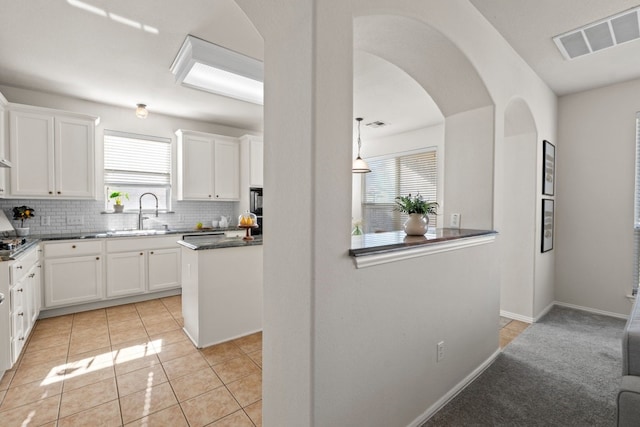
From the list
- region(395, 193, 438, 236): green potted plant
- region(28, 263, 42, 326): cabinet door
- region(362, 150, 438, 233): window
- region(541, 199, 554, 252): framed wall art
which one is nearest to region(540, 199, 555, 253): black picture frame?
region(541, 199, 554, 252): framed wall art

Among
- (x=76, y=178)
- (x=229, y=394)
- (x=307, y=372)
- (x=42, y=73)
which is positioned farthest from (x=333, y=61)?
(x=76, y=178)

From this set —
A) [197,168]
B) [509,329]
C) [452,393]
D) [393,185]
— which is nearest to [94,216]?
[197,168]

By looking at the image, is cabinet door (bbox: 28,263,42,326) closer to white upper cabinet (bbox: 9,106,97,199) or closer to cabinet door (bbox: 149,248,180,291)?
white upper cabinet (bbox: 9,106,97,199)

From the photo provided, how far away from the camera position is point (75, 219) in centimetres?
396

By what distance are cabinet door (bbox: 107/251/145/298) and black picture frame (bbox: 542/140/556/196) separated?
5018 millimetres

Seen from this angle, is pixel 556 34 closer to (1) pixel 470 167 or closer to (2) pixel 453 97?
(2) pixel 453 97

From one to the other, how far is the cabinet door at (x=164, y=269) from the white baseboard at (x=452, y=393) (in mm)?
3626

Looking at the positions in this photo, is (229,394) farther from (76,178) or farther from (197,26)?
(76,178)

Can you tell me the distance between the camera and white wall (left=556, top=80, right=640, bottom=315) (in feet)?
11.0

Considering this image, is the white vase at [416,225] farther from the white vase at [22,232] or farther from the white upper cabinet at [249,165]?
the white vase at [22,232]

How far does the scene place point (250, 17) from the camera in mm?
1394

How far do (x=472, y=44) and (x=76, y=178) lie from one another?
448 cm

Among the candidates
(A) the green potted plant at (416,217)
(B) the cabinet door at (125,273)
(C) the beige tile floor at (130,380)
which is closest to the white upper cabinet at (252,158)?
(B) the cabinet door at (125,273)

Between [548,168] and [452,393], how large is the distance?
2.94 m
